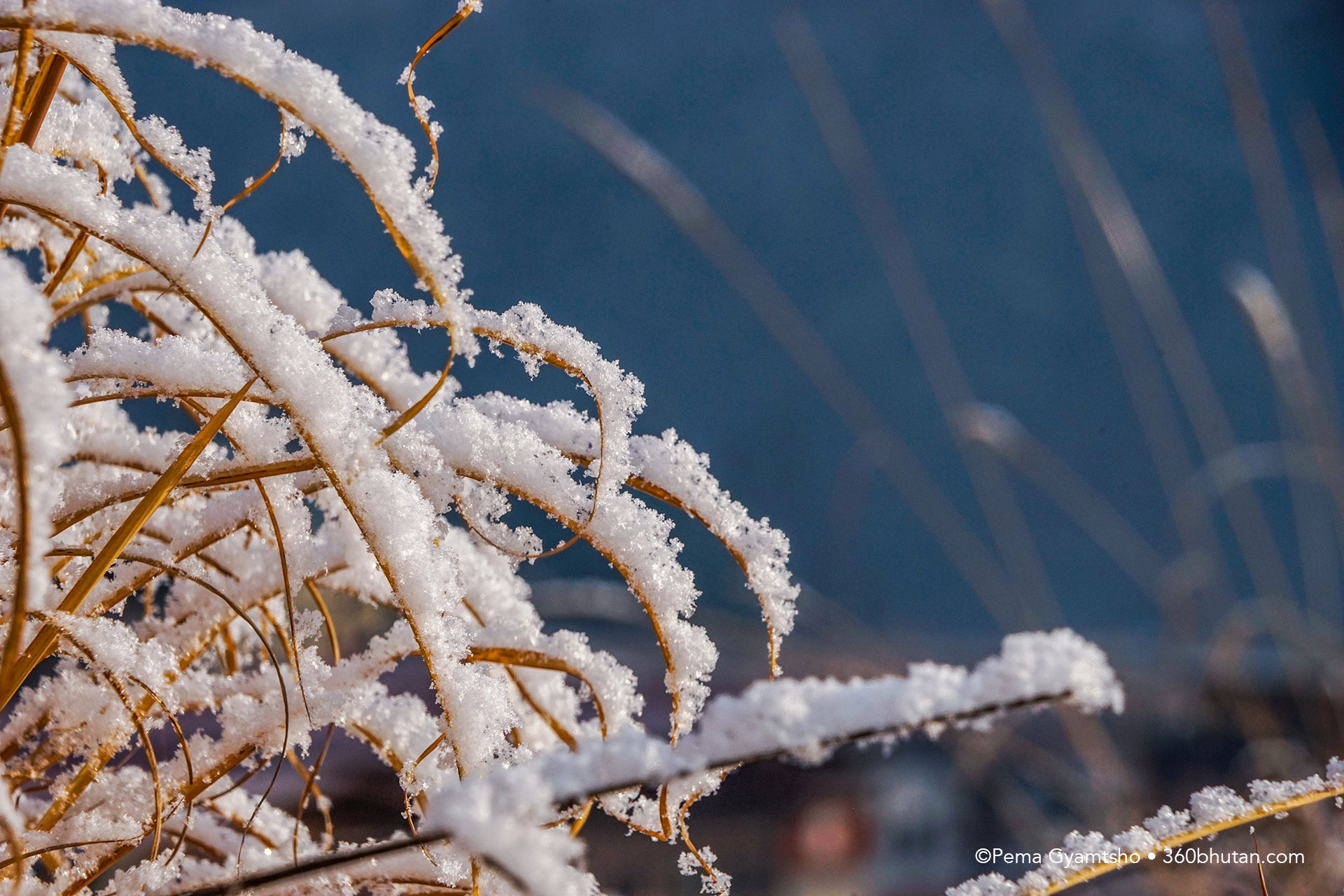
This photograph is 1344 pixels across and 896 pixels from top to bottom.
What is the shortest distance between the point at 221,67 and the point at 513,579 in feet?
0.52

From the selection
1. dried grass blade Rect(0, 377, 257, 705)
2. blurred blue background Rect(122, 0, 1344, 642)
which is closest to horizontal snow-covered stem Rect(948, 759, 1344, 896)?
dried grass blade Rect(0, 377, 257, 705)

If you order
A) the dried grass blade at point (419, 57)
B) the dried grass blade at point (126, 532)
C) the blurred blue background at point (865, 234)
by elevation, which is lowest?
the dried grass blade at point (126, 532)

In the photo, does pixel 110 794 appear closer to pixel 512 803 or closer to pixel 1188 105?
pixel 512 803

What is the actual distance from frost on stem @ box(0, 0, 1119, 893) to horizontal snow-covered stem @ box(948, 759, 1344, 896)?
5 centimetres

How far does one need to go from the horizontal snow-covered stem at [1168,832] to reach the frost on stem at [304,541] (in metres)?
0.05

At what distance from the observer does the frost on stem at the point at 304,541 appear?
0.33 feet

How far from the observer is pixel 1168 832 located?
150mm

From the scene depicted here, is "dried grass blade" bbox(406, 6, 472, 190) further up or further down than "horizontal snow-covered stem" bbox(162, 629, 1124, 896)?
further up

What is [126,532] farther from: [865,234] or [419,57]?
[865,234]

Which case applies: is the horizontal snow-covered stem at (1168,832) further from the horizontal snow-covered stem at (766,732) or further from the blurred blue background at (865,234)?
the blurred blue background at (865,234)

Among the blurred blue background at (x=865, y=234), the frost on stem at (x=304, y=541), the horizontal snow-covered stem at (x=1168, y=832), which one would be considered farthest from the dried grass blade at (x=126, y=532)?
the blurred blue background at (x=865, y=234)

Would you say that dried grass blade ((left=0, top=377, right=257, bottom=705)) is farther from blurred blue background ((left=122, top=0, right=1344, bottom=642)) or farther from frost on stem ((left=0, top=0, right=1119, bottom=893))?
blurred blue background ((left=122, top=0, right=1344, bottom=642))

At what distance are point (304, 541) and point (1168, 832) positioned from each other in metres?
0.17

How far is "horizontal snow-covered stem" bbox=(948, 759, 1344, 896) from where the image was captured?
143mm
